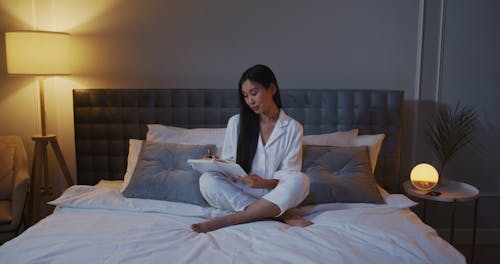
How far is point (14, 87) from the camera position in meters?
3.20

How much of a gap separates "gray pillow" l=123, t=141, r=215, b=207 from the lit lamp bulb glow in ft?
4.32

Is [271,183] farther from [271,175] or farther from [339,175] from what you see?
[339,175]

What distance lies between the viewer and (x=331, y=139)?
9.50ft

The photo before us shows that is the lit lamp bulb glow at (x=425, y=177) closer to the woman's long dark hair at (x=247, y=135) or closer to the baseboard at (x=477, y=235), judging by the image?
the baseboard at (x=477, y=235)

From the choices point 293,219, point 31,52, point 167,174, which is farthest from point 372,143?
point 31,52

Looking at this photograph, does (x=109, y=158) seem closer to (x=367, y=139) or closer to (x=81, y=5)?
(x=81, y=5)

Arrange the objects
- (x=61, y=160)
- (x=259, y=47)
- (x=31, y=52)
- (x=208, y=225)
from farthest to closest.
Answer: (x=259, y=47) < (x=61, y=160) < (x=31, y=52) < (x=208, y=225)

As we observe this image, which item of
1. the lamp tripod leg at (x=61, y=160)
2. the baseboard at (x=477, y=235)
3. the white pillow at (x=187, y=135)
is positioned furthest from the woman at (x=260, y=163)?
the baseboard at (x=477, y=235)

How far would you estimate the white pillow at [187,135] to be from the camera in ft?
9.42

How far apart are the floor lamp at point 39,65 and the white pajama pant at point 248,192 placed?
49.0 inches

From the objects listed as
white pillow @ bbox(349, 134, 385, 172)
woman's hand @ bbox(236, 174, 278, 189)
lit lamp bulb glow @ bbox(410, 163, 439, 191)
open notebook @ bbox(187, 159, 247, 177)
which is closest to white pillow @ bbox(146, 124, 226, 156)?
open notebook @ bbox(187, 159, 247, 177)

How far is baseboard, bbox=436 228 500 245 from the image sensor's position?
11.3 feet

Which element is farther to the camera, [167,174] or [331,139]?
[331,139]

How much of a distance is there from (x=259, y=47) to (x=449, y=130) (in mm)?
1469
